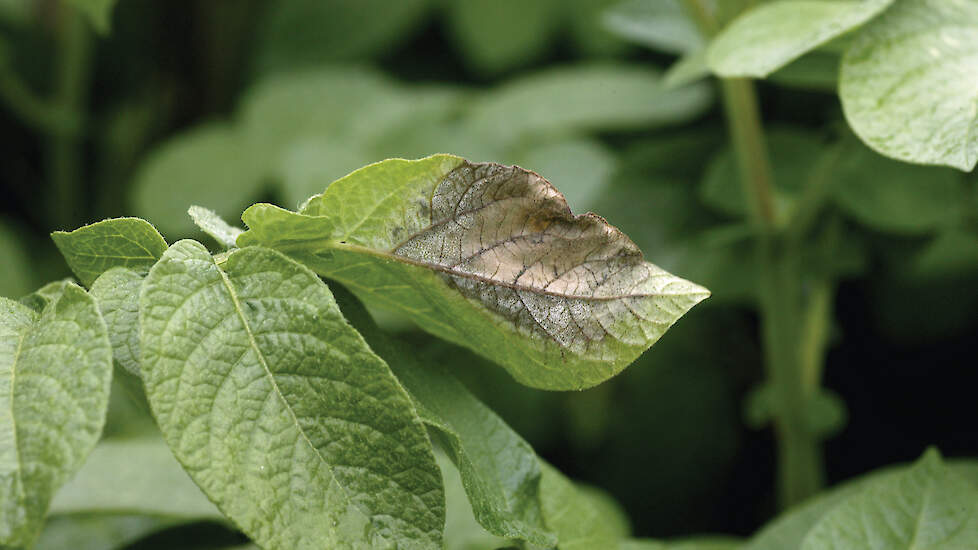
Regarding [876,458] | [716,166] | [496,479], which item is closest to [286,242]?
[496,479]

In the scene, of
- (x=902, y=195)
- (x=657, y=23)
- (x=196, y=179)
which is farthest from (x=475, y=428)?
(x=196, y=179)

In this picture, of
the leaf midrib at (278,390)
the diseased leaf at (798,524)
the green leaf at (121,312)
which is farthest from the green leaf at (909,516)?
the green leaf at (121,312)

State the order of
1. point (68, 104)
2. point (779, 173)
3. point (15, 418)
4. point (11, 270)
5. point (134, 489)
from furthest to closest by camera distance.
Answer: point (68, 104) < point (11, 270) < point (779, 173) < point (134, 489) < point (15, 418)

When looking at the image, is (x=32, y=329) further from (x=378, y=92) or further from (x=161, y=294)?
(x=378, y=92)

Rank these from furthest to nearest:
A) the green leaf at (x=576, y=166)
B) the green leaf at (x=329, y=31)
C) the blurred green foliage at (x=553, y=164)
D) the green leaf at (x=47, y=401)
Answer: the green leaf at (x=329, y=31)
the green leaf at (x=576, y=166)
the blurred green foliage at (x=553, y=164)
the green leaf at (x=47, y=401)

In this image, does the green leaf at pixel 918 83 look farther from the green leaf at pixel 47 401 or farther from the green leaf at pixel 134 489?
the green leaf at pixel 134 489

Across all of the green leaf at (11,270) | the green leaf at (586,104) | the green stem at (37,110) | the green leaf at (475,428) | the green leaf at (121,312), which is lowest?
the green leaf at (475,428)

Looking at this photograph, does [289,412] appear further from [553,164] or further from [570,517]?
[553,164]
